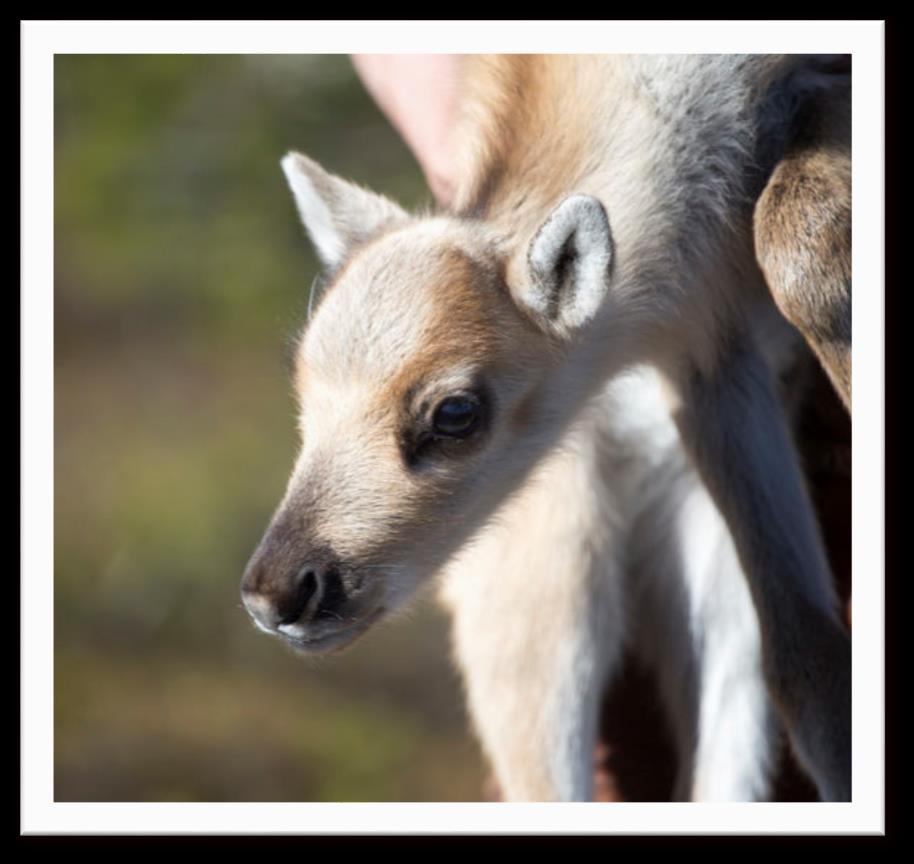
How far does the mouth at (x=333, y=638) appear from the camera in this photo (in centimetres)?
204

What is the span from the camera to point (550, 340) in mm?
2209

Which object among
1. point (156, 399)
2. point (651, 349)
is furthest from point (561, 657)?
point (156, 399)

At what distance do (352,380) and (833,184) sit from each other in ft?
2.26

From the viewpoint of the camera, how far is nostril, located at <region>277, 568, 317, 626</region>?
1.99 metres

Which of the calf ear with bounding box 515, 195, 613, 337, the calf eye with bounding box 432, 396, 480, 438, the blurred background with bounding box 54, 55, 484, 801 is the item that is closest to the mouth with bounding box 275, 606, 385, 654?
the calf eye with bounding box 432, 396, 480, 438

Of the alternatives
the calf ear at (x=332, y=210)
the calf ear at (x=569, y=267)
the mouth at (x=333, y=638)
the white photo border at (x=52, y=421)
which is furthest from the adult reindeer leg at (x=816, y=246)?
the mouth at (x=333, y=638)

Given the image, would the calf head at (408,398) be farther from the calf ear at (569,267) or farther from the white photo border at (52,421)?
the white photo border at (52,421)

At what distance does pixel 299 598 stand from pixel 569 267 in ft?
1.83

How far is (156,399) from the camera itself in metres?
4.05

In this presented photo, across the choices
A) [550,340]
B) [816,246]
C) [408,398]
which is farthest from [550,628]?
[816,246]

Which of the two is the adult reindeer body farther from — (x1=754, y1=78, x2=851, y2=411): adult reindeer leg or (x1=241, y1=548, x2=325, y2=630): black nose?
(x1=754, y1=78, x2=851, y2=411): adult reindeer leg

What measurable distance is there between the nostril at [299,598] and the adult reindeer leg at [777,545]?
0.73 m

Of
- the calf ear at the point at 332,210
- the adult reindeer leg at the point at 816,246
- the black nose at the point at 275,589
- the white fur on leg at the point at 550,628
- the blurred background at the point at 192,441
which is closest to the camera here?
the black nose at the point at 275,589

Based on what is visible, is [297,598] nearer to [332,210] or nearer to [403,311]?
[403,311]
